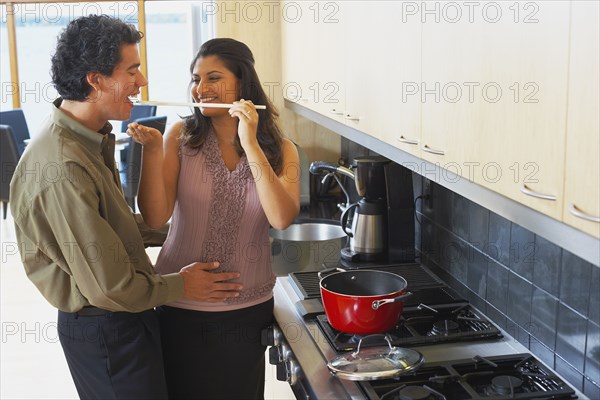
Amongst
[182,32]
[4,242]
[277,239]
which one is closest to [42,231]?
[277,239]

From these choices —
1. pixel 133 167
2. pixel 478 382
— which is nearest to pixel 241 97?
pixel 478 382

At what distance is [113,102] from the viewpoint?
1.89 metres

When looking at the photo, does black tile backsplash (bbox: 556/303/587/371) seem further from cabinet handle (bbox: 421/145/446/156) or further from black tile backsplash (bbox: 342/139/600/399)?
cabinet handle (bbox: 421/145/446/156)

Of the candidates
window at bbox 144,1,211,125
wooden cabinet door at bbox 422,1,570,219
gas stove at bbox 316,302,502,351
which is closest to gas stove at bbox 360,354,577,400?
gas stove at bbox 316,302,502,351

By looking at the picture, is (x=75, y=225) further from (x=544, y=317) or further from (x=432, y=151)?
(x=544, y=317)

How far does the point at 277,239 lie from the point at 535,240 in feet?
4.62

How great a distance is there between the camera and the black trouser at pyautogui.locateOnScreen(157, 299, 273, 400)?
2137mm

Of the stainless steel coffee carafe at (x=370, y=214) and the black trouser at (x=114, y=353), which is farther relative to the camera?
the stainless steel coffee carafe at (x=370, y=214)

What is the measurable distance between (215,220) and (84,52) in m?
0.57

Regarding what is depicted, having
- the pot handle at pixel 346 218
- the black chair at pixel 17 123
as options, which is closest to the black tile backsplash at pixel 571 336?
the pot handle at pixel 346 218

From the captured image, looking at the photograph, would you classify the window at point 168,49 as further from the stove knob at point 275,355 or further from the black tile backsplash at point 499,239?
the black tile backsplash at point 499,239

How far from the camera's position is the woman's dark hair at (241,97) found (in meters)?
2.13

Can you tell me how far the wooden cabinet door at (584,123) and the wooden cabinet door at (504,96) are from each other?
0.02 meters

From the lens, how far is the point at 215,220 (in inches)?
83.7
